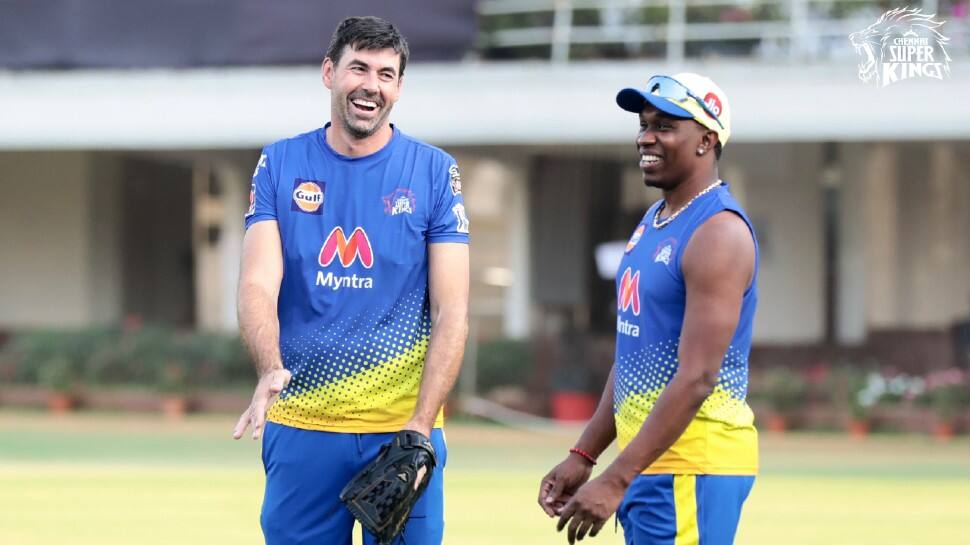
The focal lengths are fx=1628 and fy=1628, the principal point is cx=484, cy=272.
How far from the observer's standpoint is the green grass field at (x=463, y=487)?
1057 cm

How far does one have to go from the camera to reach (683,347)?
14.8 ft

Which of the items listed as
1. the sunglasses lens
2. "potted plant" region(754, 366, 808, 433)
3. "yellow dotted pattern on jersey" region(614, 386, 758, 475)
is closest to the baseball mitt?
"yellow dotted pattern on jersey" region(614, 386, 758, 475)

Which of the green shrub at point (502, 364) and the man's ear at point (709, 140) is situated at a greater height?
the man's ear at point (709, 140)

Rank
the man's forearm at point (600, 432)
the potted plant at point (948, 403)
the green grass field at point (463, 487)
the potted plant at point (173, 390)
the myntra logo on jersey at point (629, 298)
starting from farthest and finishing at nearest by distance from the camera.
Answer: the potted plant at point (173, 390)
the potted plant at point (948, 403)
the green grass field at point (463, 487)
the man's forearm at point (600, 432)
the myntra logo on jersey at point (629, 298)

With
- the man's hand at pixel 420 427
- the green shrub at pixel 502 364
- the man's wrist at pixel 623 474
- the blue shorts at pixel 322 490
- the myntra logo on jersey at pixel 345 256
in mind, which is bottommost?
the green shrub at pixel 502 364

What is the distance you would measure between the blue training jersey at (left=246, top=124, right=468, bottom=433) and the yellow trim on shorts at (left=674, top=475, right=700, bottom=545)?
0.90m

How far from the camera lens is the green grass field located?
10570 millimetres

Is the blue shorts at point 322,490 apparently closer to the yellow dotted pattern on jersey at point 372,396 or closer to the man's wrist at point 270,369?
the yellow dotted pattern on jersey at point 372,396

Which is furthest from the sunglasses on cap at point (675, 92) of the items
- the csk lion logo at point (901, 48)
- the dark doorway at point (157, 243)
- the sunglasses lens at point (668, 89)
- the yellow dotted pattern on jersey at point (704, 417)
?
the dark doorway at point (157, 243)

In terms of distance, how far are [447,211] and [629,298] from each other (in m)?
0.65

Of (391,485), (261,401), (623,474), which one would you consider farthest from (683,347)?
(261,401)

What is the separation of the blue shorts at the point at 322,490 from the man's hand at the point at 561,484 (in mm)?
332

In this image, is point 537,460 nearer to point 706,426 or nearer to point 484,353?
point 484,353

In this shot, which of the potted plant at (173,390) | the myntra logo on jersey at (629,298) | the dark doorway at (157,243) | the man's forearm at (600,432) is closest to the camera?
the myntra logo on jersey at (629,298)
